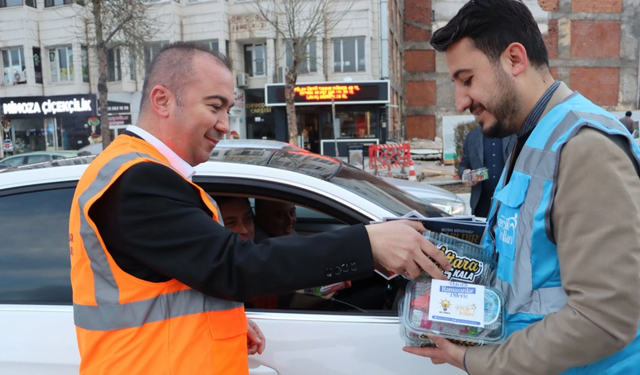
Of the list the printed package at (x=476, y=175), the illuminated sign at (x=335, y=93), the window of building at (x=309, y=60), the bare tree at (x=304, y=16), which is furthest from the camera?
the window of building at (x=309, y=60)

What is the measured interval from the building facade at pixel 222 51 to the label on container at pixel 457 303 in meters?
23.2

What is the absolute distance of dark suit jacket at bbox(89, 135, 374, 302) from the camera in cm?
126

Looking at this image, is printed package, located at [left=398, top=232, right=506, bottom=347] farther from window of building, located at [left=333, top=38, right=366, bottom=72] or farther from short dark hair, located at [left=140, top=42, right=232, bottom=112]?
window of building, located at [left=333, top=38, right=366, bottom=72]

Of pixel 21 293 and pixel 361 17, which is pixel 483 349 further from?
pixel 361 17

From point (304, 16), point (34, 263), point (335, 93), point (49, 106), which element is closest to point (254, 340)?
point (34, 263)

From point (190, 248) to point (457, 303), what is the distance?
722 millimetres

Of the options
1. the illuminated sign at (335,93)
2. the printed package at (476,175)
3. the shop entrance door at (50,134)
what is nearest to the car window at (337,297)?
the printed package at (476,175)

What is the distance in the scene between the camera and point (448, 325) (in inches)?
53.9

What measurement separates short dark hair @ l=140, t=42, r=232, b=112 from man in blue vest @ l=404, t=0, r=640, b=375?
75 cm

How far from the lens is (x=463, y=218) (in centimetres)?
169

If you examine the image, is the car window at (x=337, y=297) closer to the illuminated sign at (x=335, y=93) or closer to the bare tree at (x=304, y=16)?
the bare tree at (x=304, y=16)

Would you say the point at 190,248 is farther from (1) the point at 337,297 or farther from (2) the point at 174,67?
(1) the point at 337,297

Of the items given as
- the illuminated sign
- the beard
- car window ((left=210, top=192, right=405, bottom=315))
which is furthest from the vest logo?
the illuminated sign

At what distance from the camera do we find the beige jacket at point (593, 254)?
1.11 meters
